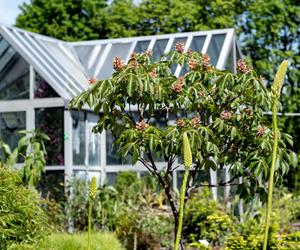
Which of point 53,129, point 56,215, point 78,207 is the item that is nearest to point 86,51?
point 53,129

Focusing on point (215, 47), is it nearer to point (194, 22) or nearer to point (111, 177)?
point (111, 177)

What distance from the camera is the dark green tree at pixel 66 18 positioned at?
2583 cm

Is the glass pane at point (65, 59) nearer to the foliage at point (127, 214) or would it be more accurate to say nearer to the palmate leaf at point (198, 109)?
the foliage at point (127, 214)

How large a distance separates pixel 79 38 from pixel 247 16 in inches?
255

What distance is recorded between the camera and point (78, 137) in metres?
12.9

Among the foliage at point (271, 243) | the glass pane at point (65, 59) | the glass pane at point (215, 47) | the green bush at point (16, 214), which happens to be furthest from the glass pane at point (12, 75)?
the foliage at point (271, 243)

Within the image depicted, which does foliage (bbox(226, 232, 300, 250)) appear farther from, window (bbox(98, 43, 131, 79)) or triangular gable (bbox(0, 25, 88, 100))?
window (bbox(98, 43, 131, 79))

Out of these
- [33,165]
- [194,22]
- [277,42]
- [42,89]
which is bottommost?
[33,165]

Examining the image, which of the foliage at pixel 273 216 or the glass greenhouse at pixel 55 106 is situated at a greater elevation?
the glass greenhouse at pixel 55 106

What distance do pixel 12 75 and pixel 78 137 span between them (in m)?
1.75

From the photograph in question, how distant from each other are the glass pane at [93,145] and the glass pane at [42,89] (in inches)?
45.0

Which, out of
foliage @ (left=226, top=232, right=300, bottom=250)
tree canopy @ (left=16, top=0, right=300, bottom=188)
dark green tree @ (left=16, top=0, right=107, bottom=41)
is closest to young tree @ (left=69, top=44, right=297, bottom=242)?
foliage @ (left=226, top=232, right=300, bottom=250)

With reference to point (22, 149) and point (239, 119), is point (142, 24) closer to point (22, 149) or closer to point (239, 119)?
point (22, 149)

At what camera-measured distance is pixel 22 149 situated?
1101cm
